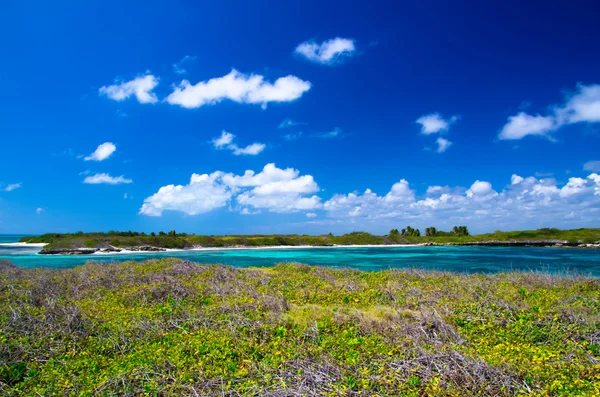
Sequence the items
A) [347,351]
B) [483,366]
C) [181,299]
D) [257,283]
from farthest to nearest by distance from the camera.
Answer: [257,283], [181,299], [347,351], [483,366]

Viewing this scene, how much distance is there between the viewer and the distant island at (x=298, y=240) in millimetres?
69312

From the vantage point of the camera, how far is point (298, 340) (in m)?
9.80

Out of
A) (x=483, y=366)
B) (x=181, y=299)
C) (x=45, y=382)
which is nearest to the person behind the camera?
(x=483, y=366)

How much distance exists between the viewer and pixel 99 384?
24.2 feet

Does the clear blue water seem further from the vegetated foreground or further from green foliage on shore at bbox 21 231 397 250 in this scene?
the vegetated foreground

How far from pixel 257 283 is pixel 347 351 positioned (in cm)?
1078

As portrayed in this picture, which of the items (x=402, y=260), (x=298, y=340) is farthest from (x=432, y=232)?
(x=298, y=340)

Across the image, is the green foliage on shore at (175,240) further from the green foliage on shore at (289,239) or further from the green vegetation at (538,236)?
the green vegetation at (538,236)

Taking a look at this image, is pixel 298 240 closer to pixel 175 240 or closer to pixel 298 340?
pixel 175 240

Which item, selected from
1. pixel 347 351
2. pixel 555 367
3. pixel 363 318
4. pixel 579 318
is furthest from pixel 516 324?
pixel 347 351

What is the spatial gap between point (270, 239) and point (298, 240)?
30.4ft

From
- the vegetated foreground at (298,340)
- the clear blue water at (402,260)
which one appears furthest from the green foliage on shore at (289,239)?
the vegetated foreground at (298,340)

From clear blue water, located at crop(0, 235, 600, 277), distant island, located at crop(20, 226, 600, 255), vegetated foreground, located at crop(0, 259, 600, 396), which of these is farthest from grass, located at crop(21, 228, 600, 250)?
vegetated foreground, located at crop(0, 259, 600, 396)

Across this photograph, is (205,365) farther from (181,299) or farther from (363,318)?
(181,299)
